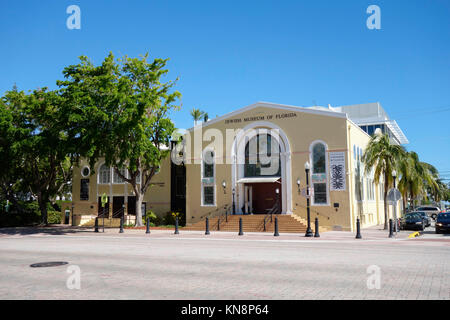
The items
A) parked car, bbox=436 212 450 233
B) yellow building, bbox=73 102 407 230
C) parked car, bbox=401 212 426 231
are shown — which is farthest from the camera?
yellow building, bbox=73 102 407 230

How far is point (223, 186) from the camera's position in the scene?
32844 mm

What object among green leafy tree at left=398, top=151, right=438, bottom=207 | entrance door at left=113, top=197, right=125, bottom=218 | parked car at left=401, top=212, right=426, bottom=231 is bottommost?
parked car at left=401, top=212, right=426, bottom=231

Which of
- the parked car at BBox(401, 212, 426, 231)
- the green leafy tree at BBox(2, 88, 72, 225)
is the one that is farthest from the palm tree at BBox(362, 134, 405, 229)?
the green leafy tree at BBox(2, 88, 72, 225)

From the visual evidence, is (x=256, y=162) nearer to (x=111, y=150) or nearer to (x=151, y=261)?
(x=111, y=150)

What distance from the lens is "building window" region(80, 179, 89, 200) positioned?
41406 mm

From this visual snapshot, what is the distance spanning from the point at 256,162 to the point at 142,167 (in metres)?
9.59

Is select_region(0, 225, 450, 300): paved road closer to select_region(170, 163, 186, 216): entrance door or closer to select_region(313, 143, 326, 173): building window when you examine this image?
select_region(313, 143, 326, 173): building window

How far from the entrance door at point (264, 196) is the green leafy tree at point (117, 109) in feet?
28.1

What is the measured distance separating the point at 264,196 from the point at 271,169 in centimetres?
265

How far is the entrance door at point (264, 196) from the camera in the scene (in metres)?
32.8

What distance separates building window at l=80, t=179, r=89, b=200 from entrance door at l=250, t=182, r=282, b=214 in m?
18.2

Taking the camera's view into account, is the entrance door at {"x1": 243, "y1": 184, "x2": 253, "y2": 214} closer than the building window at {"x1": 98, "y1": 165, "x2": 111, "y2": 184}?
Yes

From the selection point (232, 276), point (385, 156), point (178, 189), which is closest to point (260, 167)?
point (178, 189)

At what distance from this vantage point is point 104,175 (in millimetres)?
40719
